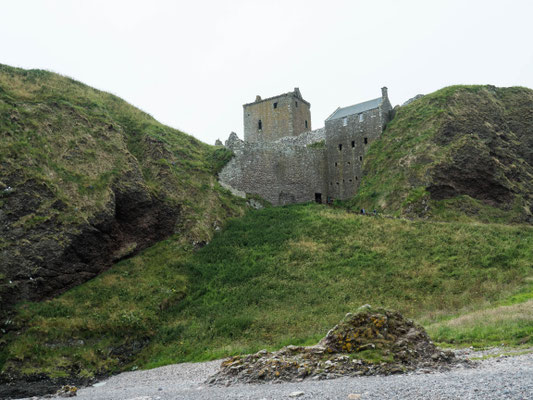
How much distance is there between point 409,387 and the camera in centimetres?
923

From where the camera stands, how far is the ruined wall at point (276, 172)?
4469 cm

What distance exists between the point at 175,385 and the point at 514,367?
10.9 metres

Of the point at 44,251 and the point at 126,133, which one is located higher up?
the point at 126,133

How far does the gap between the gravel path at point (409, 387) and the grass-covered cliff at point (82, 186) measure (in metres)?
12.8

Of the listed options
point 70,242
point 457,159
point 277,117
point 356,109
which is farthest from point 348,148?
point 70,242

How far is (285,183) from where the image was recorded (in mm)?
46531

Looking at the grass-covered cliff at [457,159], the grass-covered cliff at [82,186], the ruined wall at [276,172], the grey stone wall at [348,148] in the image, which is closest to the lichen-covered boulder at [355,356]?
the grass-covered cliff at [82,186]

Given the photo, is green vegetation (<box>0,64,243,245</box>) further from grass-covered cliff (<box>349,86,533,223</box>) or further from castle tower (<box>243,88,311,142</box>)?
grass-covered cliff (<box>349,86,533,223</box>)

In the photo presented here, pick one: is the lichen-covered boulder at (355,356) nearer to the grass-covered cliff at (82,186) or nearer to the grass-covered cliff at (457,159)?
the grass-covered cliff at (82,186)

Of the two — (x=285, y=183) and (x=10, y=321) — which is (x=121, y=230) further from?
(x=285, y=183)

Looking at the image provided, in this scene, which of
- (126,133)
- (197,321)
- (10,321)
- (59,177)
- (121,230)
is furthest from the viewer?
(126,133)

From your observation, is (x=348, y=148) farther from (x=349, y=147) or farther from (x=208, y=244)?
(x=208, y=244)

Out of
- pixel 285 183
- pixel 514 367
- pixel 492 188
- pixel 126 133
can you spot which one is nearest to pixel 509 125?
pixel 492 188

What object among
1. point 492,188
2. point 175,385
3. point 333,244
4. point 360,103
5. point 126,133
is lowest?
point 175,385
